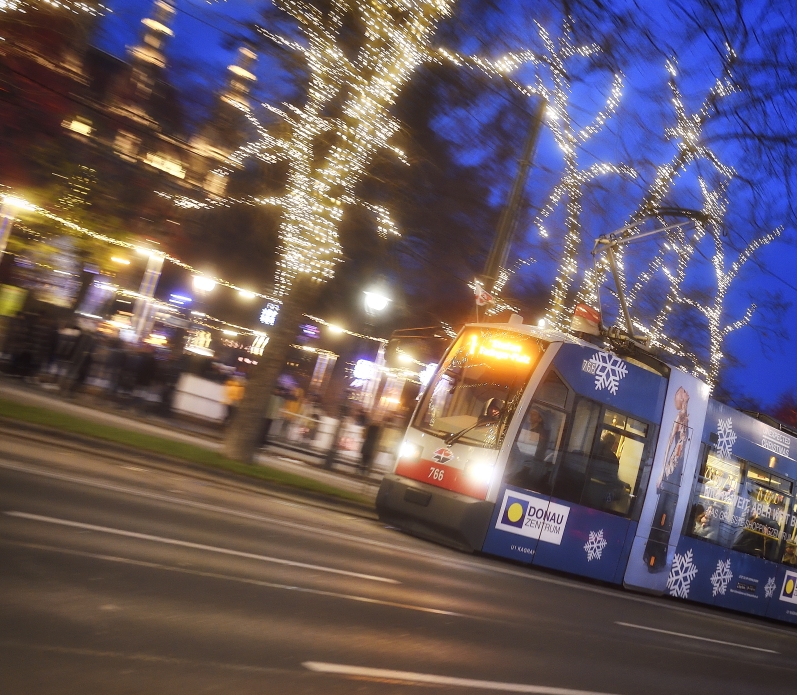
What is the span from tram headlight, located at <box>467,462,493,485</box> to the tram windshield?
0.28 meters

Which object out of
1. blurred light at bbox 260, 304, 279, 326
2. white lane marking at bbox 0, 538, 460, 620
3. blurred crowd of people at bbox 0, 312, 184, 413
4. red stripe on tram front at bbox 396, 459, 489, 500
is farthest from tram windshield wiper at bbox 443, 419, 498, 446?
blurred light at bbox 260, 304, 279, 326

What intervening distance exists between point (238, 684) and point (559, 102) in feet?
42.4

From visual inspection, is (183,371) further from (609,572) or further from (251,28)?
(609,572)

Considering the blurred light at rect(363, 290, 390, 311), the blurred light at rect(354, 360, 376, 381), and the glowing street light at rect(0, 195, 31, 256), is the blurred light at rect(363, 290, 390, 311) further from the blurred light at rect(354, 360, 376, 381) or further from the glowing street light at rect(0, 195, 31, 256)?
the glowing street light at rect(0, 195, 31, 256)

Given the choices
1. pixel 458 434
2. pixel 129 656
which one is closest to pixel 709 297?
pixel 458 434

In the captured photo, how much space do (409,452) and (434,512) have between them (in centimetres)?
109

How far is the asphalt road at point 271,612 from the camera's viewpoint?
4520 mm

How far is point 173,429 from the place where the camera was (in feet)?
59.8

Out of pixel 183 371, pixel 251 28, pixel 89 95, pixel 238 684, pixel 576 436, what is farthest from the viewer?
pixel 183 371

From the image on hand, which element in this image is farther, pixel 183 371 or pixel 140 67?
pixel 183 371

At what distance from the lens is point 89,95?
10.9m

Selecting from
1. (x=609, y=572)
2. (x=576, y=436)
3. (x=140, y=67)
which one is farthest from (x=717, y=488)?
(x=140, y=67)

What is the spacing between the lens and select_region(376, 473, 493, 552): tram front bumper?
11750 millimetres

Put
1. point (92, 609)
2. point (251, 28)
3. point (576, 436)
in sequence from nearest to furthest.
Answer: point (92, 609) → point (576, 436) → point (251, 28)
